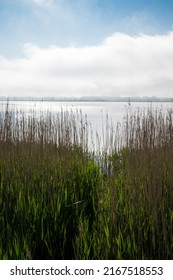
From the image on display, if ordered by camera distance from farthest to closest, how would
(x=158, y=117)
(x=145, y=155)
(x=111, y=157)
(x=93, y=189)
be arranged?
(x=158, y=117) < (x=111, y=157) < (x=93, y=189) < (x=145, y=155)

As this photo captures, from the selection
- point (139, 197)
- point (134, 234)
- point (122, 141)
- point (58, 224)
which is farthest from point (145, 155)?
point (122, 141)

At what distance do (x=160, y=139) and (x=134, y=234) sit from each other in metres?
1.33

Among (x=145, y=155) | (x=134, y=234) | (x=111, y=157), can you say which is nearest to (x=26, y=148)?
(x=111, y=157)

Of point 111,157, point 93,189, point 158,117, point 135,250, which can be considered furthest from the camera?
point 158,117

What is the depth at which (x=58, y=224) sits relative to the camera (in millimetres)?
2111
